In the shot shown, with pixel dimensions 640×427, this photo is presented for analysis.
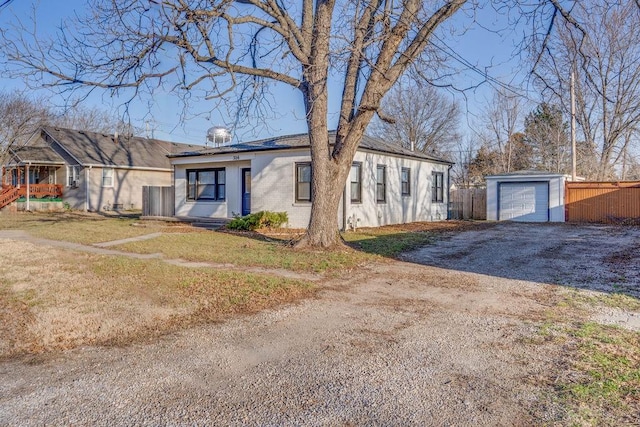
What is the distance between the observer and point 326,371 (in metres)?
3.70

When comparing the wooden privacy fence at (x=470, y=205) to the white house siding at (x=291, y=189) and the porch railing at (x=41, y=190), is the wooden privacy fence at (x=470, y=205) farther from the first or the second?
the porch railing at (x=41, y=190)

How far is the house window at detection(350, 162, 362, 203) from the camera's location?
1661 centimetres

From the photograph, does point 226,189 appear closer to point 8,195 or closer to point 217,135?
point 217,135

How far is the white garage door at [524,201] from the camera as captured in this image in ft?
74.4

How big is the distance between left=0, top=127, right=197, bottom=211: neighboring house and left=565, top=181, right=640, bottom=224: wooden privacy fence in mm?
21733

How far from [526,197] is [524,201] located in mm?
229

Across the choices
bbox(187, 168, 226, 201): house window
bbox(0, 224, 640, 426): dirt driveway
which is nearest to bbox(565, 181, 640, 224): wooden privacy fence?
bbox(187, 168, 226, 201): house window

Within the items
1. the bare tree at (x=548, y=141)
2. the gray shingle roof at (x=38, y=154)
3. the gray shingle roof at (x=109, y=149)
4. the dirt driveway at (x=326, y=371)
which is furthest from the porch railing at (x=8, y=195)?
the bare tree at (x=548, y=141)

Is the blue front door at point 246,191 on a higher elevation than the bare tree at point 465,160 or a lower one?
lower

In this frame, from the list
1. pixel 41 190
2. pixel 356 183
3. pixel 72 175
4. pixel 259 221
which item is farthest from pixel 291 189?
pixel 41 190

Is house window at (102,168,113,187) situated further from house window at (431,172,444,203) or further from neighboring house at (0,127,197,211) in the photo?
house window at (431,172,444,203)

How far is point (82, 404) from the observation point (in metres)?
3.11

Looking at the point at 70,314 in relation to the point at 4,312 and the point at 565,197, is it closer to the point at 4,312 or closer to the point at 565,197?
the point at 4,312

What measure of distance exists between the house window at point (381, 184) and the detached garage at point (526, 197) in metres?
8.48
